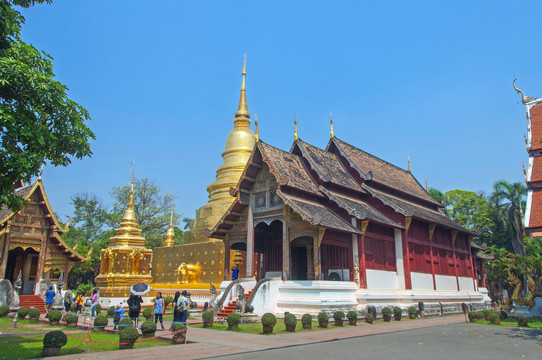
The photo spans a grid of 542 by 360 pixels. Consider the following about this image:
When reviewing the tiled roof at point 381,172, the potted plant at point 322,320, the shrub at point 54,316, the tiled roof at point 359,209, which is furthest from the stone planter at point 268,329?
the tiled roof at point 381,172

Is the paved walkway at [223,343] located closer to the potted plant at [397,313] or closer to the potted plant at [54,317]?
the potted plant at [397,313]

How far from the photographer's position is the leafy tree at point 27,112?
24.9ft

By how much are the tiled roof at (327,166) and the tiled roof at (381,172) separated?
724 mm

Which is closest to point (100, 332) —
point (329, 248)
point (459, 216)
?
point (329, 248)

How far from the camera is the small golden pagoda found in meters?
27.4

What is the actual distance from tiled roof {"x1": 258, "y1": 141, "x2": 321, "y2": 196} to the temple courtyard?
611cm

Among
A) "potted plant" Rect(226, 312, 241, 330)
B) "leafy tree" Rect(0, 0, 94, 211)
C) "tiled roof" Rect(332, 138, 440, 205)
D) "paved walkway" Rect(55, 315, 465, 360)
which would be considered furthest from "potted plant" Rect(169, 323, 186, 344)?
"tiled roof" Rect(332, 138, 440, 205)

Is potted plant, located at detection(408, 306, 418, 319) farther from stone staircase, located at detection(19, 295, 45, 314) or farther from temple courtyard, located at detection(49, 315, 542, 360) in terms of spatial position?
stone staircase, located at detection(19, 295, 45, 314)

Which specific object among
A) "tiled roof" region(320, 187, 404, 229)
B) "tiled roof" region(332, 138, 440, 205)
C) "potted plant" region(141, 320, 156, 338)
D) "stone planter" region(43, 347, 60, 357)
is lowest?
"stone planter" region(43, 347, 60, 357)

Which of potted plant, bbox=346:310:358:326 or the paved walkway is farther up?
potted plant, bbox=346:310:358:326

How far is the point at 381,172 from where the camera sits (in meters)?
25.5

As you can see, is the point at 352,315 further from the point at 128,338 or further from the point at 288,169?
the point at 128,338

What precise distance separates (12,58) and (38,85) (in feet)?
2.43

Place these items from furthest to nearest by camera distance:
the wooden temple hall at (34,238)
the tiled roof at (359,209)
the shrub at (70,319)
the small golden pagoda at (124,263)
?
1. the small golden pagoda at (124,263)
2. the wooden temple hall at (34,238)
3. the tiled roof at (359,209)
4. the shrub at (70,319)
